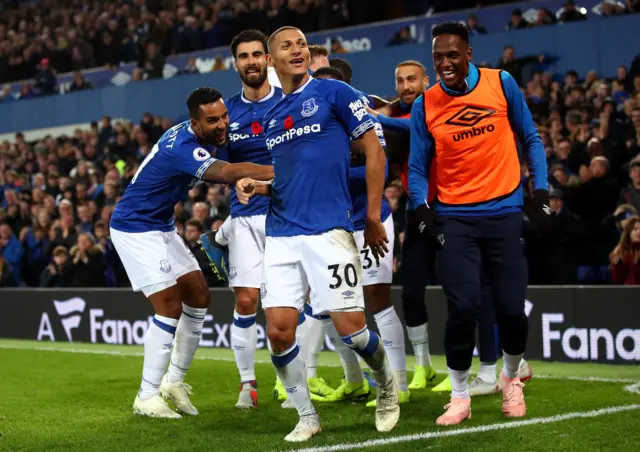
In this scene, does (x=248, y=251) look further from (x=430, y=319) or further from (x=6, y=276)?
(x=6, y=276)

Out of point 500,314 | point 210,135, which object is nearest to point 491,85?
point 500,314

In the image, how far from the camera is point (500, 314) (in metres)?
6.00

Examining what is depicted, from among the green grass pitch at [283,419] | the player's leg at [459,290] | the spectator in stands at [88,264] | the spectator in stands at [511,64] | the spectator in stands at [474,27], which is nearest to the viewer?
the green grass pitch at [283,419]

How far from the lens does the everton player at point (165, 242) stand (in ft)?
22.0

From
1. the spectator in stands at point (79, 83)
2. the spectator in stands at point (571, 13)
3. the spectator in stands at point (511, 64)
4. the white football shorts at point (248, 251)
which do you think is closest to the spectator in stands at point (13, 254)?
the spectator in stands at point (79, 83)

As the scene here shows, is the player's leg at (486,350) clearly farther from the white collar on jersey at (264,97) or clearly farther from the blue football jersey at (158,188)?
the blue football jersey at (158,188)

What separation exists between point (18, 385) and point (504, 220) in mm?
5265

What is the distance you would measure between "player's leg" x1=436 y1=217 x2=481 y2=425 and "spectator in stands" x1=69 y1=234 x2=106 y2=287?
9201mm

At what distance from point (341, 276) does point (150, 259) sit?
5.98ft

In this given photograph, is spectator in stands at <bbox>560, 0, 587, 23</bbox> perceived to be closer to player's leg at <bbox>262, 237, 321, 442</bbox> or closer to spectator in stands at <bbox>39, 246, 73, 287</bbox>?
spectator in stands at <bbox>39, 246, 73, 287</bbox>

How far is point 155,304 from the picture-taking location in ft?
22.6

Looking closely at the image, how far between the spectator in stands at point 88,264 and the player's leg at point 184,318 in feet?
24.1

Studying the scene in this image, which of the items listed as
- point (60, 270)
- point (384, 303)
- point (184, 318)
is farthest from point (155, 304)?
point (60, 270)

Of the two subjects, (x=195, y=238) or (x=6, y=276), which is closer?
(x=195, y=238)
